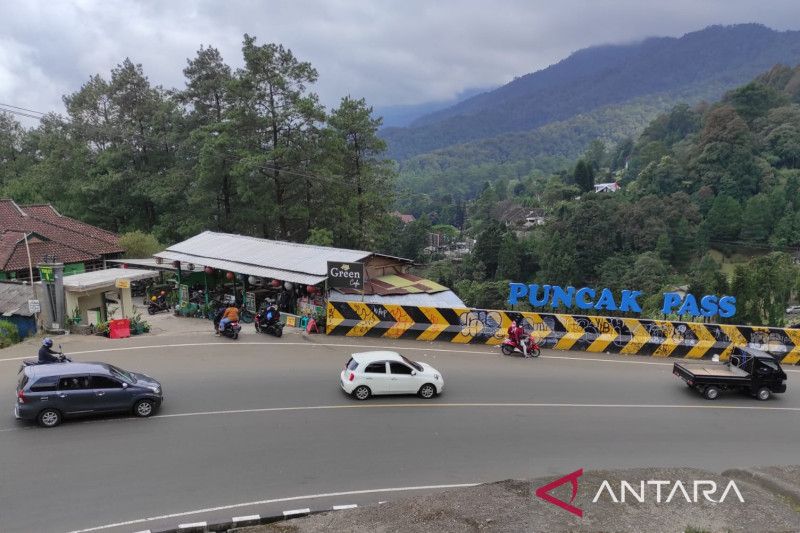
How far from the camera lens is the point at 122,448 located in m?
12.2

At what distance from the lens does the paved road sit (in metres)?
10.5

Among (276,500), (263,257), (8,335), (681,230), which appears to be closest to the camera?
(276,500)

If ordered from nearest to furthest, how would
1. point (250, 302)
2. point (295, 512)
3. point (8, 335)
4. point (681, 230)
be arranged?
point (295, 512)
point (8, 335)
point (250, 302)
point (681, 230)

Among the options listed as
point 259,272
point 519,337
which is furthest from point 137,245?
point 519,337

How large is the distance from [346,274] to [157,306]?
12335 mm

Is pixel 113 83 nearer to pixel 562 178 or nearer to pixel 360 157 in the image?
pixel 360 157

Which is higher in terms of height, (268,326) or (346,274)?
(346,274)

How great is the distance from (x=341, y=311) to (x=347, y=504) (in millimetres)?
11735

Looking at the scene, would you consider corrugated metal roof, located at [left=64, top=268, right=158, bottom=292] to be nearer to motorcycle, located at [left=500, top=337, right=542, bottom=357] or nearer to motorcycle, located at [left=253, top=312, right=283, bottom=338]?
motorcycle, located at [left=253, top=312, right=283, bottom=338]

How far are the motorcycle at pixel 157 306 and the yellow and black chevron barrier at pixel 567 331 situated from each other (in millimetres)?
11074

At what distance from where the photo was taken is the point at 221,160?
1444 inches

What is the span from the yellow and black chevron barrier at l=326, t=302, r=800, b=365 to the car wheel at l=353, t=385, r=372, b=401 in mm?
6450

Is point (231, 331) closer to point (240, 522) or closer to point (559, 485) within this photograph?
point (240, 522)

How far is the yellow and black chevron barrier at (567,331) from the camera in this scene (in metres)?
21.5
